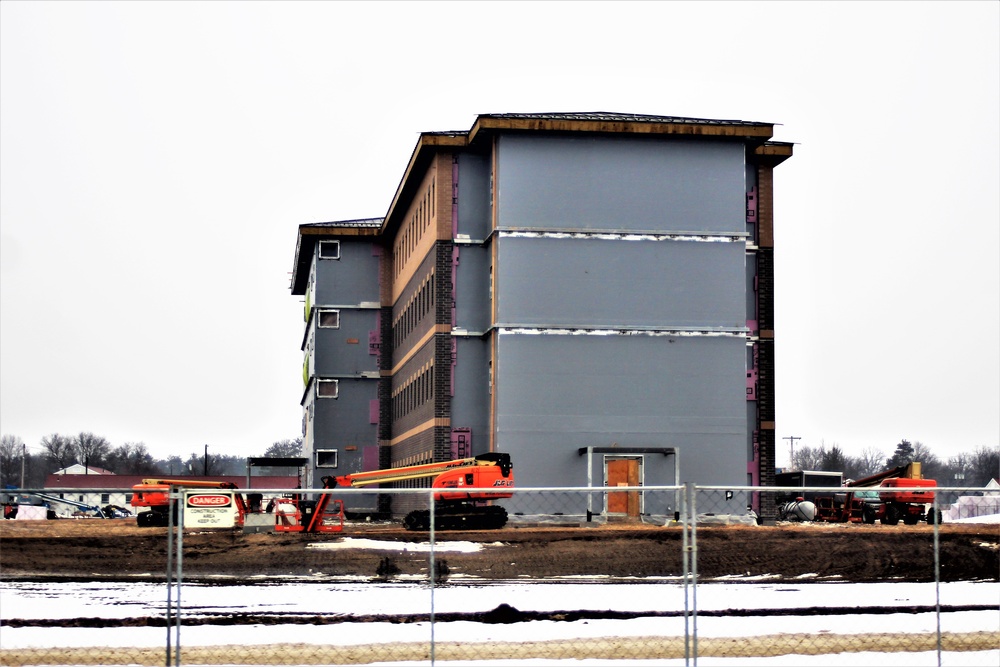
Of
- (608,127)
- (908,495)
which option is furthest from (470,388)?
(908,495)

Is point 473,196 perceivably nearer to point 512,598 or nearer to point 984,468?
point 512,598

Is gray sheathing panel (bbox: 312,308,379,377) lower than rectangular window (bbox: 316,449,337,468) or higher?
higher

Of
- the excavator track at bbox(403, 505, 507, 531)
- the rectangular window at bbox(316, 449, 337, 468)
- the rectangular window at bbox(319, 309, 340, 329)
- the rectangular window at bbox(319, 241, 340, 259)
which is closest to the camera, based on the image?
the excavator track at bbox(403, 505, 507, 531)

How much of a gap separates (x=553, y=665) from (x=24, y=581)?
58.0 feet

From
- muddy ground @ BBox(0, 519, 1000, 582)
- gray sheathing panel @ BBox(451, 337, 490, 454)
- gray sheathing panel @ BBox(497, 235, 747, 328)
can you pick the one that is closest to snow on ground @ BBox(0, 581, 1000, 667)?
muddy ground @ BBox(0, 519, 1000, 582)

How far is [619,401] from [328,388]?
33.2 meters

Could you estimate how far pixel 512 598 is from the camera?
77.8ft

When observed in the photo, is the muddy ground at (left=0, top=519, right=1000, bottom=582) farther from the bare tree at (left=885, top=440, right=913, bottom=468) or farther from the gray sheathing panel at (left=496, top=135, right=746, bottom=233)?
the bare tree at (left=885, top=440, right=913, bottom=468)

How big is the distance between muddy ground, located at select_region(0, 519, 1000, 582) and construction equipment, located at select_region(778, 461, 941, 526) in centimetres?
991

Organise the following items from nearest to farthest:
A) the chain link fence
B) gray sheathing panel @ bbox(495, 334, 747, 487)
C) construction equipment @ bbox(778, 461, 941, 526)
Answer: the chain link fence < gray sheathing panel @ bbox(495, 334, 747, 487) < construction equipment @ bbox(778, 461, 941, 526)

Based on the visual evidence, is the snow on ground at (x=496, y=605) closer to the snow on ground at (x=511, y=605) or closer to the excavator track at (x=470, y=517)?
the snow on ground at (x=511, y=605)

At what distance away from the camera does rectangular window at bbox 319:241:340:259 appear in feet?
258

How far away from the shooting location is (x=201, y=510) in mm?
27906

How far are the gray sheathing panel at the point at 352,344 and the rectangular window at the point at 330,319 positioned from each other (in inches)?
9.8
